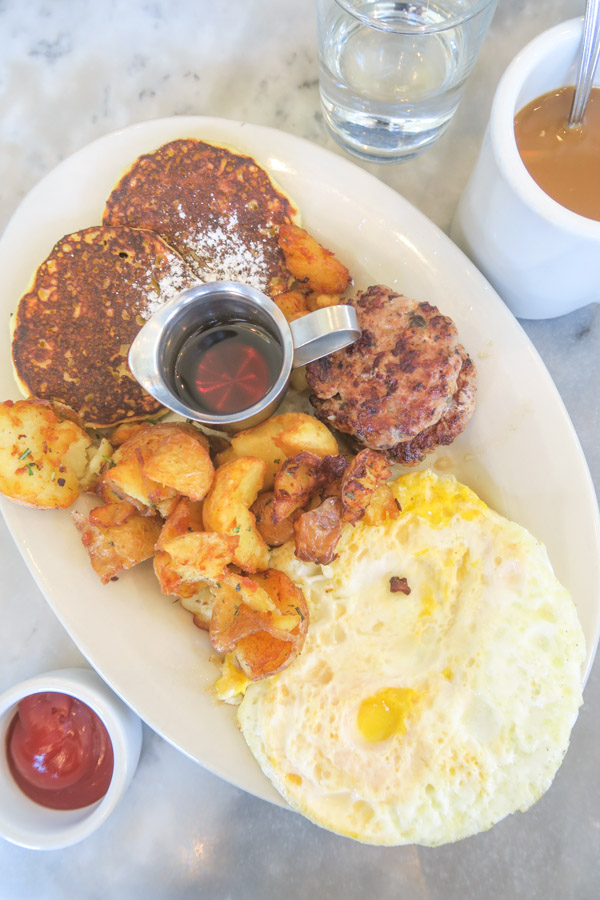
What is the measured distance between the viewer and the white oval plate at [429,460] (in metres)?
1.58

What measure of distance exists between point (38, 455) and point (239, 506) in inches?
21.5

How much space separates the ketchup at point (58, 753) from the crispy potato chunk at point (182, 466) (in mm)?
758

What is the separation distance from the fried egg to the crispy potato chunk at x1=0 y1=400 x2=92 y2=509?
0.62 meters

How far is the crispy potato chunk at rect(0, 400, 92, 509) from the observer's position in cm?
154

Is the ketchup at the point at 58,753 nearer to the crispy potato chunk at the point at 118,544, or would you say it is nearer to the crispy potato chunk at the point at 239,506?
the crispy potato chunk at the point at 118,544

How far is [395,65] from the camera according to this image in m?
1.76

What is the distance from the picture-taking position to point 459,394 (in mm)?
1595

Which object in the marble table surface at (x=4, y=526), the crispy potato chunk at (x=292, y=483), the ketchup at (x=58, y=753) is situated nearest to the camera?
the crispy potato chunk at (x=292, y=483)

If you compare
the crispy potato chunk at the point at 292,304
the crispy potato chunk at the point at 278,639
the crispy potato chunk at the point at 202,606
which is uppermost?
the crispy potato chunk at the point at 292,304

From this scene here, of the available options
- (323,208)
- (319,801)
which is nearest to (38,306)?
(323,208)

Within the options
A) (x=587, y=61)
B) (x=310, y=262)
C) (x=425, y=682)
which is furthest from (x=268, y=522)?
(x=587, y=61)

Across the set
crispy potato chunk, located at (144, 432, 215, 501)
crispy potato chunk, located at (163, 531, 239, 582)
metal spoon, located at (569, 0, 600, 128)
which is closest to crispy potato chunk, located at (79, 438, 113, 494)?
crispy potato chunk, located at (144, 432, 215, 501)

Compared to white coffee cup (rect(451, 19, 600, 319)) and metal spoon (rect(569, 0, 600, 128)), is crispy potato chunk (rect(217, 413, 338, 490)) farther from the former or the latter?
metal spoon (rect(569, 0, 600, 128))

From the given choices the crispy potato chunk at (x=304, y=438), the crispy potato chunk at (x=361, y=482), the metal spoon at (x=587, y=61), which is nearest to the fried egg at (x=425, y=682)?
the crispy potato chunk at (x=361, y=482)
